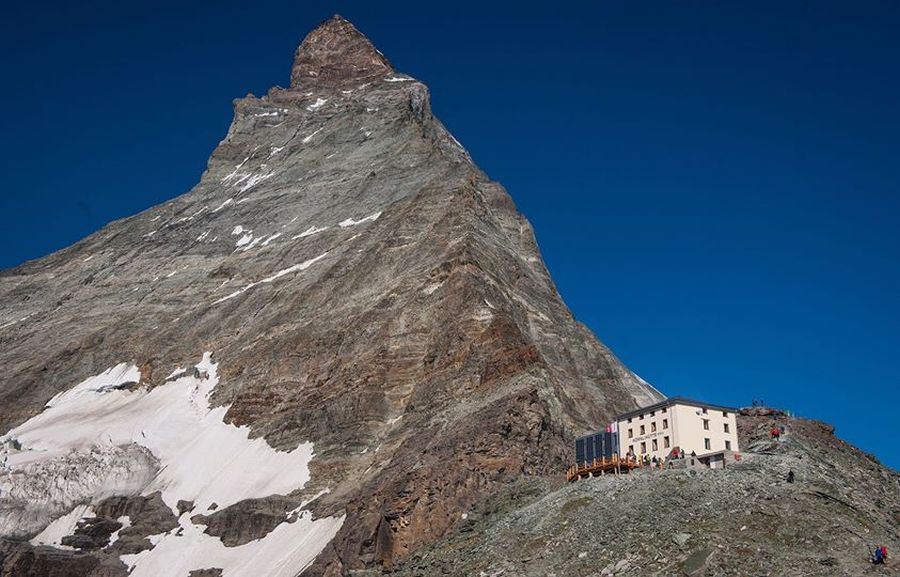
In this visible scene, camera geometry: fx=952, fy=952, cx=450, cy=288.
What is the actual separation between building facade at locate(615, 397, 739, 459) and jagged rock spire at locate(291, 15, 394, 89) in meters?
134

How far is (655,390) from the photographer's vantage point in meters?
96.1

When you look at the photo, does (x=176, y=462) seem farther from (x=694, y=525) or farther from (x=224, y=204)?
(x=224, y=204)

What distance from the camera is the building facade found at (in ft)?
161

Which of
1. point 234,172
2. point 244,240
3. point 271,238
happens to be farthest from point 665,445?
point 234,172

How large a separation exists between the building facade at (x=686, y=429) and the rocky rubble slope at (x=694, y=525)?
3.56m

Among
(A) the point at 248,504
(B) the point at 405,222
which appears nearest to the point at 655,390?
(B) the point at 405,222

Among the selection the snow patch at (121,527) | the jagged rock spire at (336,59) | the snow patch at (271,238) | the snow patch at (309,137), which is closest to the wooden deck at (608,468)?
the snow patch at (121,527)

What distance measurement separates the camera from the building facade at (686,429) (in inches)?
1937

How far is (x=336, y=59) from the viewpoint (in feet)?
617

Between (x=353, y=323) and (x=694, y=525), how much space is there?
42.2m

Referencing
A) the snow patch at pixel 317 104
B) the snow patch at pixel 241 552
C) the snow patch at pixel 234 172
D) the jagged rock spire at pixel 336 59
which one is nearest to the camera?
the snow patch at pixel 241 552

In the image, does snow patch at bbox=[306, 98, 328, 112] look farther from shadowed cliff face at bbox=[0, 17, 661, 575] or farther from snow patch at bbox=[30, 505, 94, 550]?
snow patch at bbox=[30, 505, 94, 550]

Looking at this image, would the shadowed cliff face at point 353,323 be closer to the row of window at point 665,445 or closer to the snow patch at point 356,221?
the snow patch at point 356,221

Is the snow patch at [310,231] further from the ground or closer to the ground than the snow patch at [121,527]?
further from the ground
